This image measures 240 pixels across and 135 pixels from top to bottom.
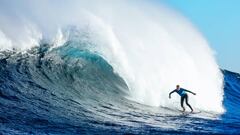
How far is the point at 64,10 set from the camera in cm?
2459

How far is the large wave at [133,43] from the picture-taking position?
19766 mm

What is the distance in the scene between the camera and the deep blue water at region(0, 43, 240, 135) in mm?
11164

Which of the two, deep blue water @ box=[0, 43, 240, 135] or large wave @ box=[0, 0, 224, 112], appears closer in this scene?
deep blue water @ box=[0, 43, 240, 135]

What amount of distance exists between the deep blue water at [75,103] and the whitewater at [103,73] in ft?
0.10

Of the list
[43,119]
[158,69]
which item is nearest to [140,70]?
[158,69]

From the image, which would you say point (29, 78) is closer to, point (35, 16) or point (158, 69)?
point (158, 69)

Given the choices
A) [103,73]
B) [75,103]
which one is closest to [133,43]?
[103,73]

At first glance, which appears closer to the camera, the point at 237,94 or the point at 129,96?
the point at 129,96

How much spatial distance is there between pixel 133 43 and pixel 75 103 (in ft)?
26.2

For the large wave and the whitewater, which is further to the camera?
the large wave

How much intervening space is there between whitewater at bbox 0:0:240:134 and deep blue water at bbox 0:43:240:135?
0.10 feet

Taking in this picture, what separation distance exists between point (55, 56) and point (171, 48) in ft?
18.8

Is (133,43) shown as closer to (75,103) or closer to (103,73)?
(103,73)

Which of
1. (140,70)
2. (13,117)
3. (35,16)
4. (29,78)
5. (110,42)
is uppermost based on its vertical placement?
(35,16)
